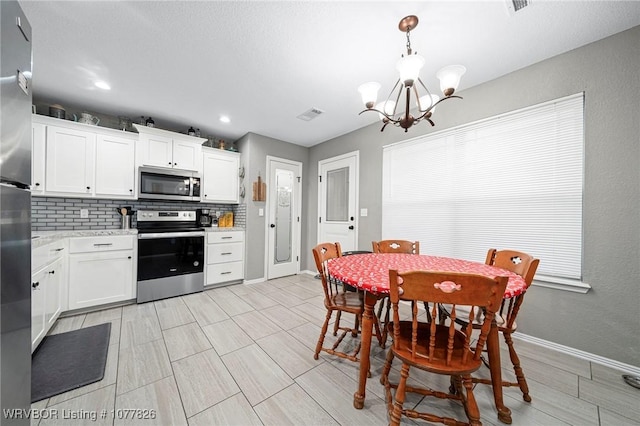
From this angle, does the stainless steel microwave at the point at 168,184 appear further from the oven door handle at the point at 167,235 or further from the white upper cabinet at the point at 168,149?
the oven door handle at the point at 167,235

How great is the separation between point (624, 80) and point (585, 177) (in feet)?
2.46

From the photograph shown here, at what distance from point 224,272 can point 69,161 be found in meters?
2.32

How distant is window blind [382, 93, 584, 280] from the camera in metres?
1.92

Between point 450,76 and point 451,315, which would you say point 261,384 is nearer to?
point 451,315

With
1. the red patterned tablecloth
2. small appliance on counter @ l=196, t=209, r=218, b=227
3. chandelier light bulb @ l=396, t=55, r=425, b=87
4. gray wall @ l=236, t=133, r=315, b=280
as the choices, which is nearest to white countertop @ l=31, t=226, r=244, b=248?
small appliance on counter @ l=196, t=209, r=218, b=227

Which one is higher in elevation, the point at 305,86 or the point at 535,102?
Result: the point at 305,86

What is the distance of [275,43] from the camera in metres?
1.84

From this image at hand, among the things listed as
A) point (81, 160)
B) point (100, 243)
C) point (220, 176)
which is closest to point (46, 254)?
point (100, 243)

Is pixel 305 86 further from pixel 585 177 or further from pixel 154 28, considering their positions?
pixel 585 177

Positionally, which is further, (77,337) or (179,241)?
(179,241)

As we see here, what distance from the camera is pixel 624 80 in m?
1.71

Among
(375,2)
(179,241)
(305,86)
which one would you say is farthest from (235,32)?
(179,241)

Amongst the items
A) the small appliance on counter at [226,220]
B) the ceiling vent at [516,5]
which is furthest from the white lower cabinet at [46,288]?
the ceiling vent at [516,5]

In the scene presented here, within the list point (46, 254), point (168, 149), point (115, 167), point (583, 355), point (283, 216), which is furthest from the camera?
point (283, 216)
